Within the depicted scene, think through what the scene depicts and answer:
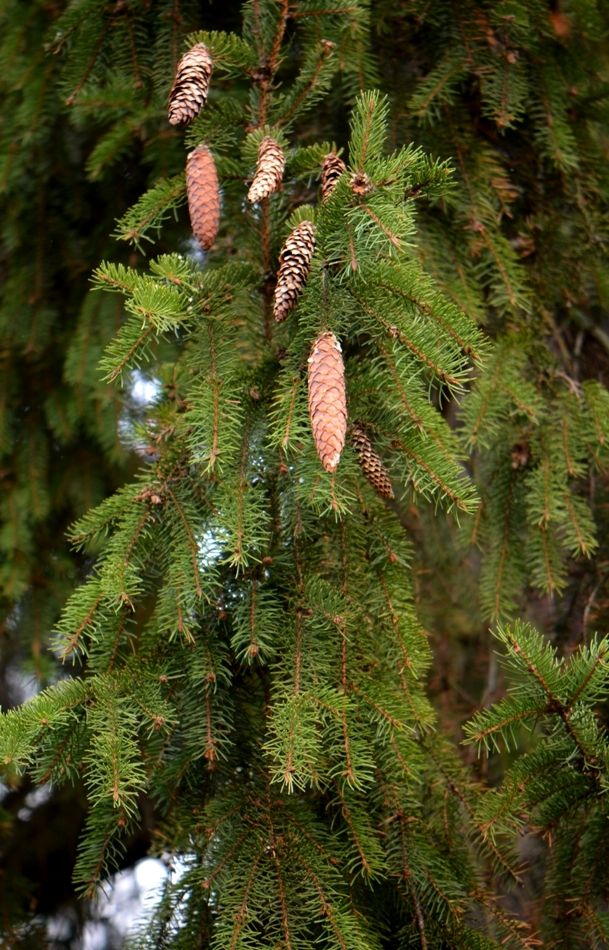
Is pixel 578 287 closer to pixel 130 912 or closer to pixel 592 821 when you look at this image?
pixel 592 821

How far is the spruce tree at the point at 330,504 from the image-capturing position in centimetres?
138

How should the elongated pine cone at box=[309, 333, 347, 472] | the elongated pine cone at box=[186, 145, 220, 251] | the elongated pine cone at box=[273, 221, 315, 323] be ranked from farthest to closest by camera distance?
1. the elongated pine cone at box=[186, 145, 220, 251]
2. the elongated pine cone at box=[273, 221, 315, 323]
3. the elongated pine cone at box=[309, 333, 347, 472]

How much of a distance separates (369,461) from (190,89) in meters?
0.60

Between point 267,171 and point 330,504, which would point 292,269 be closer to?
point 267,171

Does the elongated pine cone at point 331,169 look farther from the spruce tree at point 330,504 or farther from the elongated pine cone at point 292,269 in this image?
the elongated pine cone at point 292,269

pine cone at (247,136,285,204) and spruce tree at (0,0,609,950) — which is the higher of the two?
pine cone at (247,136,285,204)

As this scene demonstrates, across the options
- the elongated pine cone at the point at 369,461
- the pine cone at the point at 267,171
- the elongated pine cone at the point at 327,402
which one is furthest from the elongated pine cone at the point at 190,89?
the elongated pine cone at the point at 369,461

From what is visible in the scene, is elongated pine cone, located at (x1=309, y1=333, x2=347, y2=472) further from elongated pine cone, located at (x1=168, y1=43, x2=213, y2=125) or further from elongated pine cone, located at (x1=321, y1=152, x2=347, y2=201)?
elongated pine cone, located at (x1=168, y1=43, x2=213, y2=125)

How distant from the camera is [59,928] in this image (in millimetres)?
3148

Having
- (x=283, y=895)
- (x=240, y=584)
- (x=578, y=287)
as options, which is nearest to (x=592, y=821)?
(x=283, y=895)

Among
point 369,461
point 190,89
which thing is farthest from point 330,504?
point 190,89

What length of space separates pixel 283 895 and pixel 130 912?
208 cm

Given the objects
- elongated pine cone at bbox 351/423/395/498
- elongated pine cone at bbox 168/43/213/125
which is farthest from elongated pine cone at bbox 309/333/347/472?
elongated pine cone at bbox 168/43/213/125

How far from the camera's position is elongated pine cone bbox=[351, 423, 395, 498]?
1.50m
